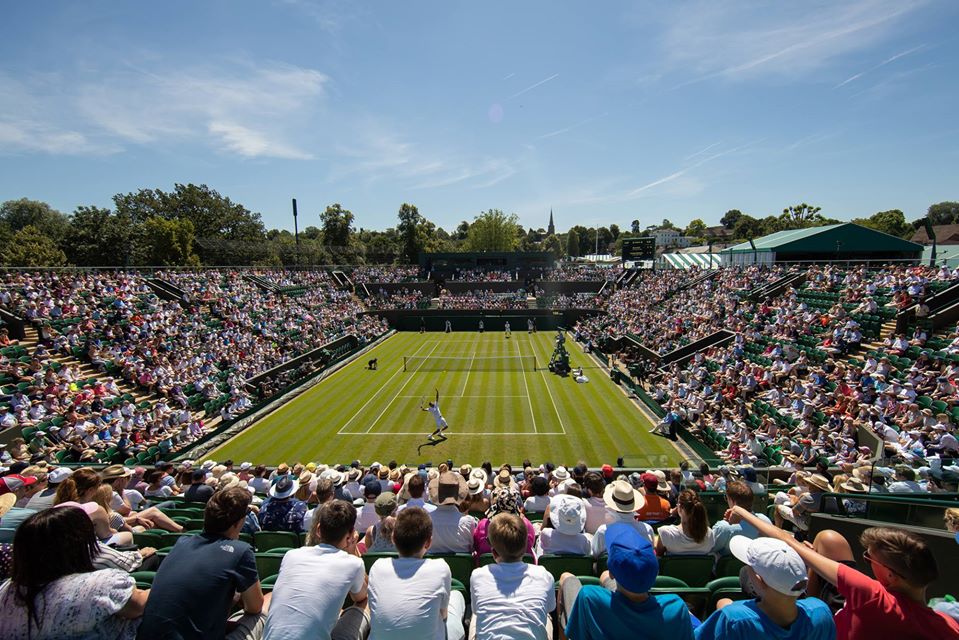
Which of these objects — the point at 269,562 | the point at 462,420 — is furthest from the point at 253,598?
the point at 462,420

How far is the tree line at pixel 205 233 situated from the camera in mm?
54312

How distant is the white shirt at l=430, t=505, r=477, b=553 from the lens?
5.15 m

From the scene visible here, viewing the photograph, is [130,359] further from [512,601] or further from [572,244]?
[572,244]

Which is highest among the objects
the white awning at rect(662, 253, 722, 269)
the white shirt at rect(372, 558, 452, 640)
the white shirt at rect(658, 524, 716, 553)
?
the white awning at rect(662, 253, 722, 269)

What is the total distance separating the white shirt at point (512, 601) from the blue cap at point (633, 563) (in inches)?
22.3

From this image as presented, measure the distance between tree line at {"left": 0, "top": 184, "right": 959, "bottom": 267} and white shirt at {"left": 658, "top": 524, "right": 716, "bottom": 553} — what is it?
4769cm

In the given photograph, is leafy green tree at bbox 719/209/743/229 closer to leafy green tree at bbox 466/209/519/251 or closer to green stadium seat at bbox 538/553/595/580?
leafy green tree at bbox 466/209/519/251

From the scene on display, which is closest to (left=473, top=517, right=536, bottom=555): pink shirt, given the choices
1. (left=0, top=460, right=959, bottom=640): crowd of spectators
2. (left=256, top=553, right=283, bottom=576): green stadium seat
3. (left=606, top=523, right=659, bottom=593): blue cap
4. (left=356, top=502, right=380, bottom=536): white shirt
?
(left=0, top=460, right=959, bottom=640): crowd of spectators

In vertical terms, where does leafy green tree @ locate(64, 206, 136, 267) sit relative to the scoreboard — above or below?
above

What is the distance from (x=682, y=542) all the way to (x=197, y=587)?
4619 mm

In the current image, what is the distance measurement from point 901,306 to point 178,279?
38408 mm

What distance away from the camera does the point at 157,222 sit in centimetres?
5672

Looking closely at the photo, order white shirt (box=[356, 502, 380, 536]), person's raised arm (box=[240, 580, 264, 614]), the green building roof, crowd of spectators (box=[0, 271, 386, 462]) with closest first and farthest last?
person's raised arm (box=[240, 580, 264, 614]), white shirt (box=[356, 502, 380, 536]), crowd of spectators (box=[0, 271, 386, 462]), the green building roof

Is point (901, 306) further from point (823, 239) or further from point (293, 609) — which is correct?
point (823, 239)
